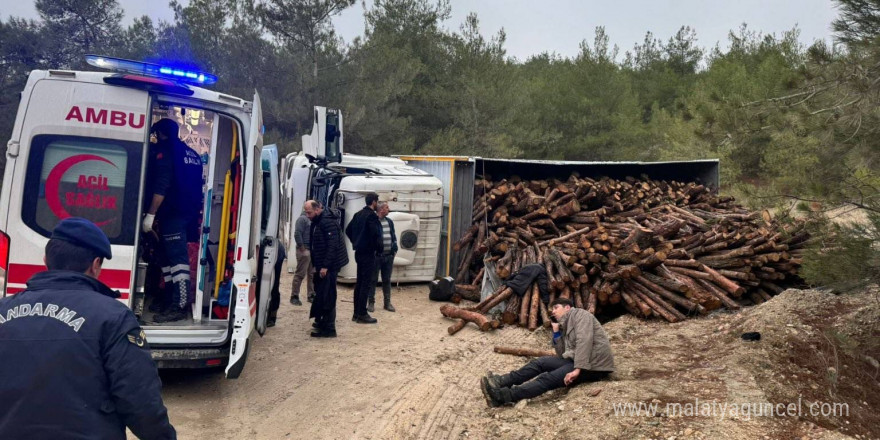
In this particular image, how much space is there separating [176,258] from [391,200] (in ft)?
21.2

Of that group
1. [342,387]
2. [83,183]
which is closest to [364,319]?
[342,387]

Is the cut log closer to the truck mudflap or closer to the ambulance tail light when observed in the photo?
the truck mudflap

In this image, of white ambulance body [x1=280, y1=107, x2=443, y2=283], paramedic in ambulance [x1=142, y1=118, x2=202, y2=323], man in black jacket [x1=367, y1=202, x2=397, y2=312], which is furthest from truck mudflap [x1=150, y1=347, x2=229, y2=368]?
white ambulance body [x1=280, y1=107, x2=443, y2=283]

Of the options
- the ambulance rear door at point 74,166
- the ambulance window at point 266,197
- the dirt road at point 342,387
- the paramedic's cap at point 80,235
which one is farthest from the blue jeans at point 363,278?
the paramedic's cap at point 80,235

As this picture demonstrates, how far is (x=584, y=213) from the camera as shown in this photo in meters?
13.3

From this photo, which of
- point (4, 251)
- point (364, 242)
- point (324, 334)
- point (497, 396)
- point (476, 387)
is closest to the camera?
point (4, 251)

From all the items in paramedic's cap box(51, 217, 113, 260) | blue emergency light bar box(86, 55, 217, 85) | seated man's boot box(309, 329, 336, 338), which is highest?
blue emergency light bar box(86, 55, 217, 85)

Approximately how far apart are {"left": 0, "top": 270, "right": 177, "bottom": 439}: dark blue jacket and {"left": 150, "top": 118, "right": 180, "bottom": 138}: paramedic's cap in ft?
13.7

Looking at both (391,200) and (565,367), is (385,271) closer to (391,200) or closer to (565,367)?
(391,200)

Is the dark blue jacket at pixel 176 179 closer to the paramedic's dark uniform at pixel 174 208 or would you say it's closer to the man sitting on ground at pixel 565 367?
the paramedic's dark uniform at pixel 174 208

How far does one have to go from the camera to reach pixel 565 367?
21.4ft

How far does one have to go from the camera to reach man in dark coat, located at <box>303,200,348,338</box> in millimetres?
8727

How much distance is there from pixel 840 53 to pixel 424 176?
27.5 ft

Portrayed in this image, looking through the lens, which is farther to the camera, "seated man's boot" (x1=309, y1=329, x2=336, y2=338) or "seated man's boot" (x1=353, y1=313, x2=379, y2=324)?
"seated man's boot" (x1=353, y1=313, x2=379, y2=324)
